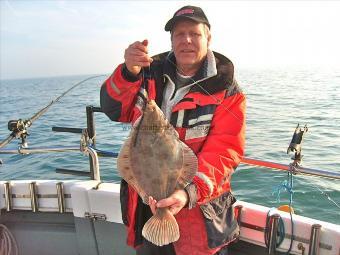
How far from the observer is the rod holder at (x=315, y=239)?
2.66 m

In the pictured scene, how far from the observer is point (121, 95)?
238cm

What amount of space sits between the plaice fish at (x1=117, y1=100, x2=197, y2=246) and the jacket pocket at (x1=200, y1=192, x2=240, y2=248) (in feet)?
1.16

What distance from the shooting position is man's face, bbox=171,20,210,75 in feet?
7.86

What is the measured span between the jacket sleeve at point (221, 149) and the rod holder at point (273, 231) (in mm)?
702

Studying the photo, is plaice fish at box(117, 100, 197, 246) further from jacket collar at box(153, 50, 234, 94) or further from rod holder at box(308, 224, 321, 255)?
rod holder at box(308, 224, 321, 255)

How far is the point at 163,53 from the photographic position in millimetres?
2699

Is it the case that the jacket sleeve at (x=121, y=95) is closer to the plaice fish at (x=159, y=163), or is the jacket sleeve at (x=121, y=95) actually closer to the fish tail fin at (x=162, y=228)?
the plaice fish at (x=159, y=163)

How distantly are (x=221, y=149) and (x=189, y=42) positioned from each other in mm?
716

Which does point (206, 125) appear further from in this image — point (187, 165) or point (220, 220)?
point (220, 220)

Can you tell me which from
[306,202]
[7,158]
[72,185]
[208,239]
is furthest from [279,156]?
[7,158]

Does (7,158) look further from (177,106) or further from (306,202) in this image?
(177,106)

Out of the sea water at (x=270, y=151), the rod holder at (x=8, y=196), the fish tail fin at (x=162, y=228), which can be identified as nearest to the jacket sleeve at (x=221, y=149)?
the fish tail fin at (x=162, y=228)

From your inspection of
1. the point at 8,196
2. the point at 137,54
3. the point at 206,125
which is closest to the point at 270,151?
the point at 8,196

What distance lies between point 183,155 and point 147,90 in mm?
617
